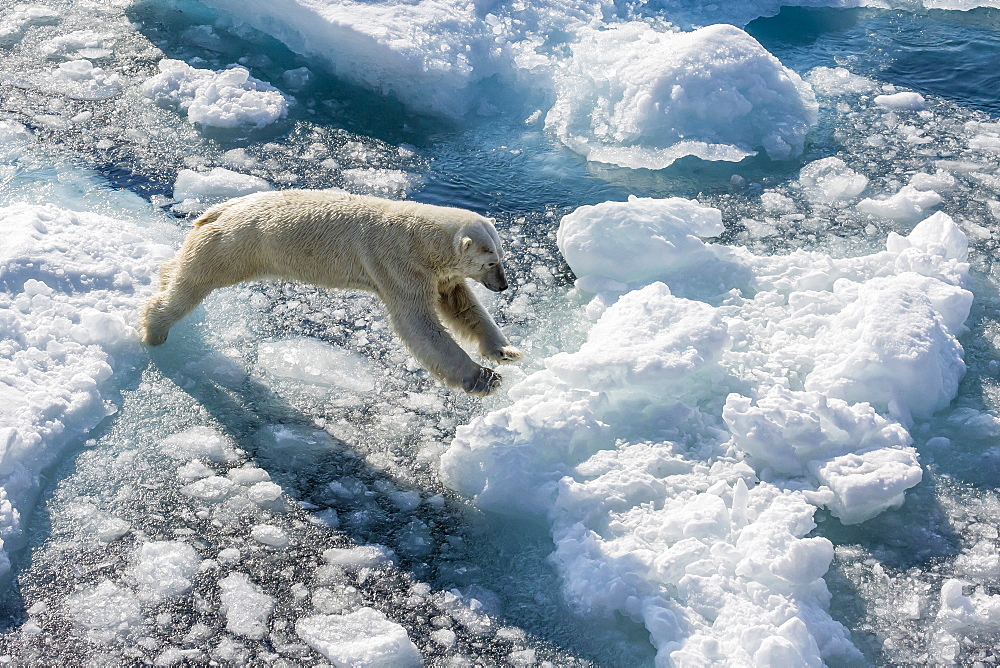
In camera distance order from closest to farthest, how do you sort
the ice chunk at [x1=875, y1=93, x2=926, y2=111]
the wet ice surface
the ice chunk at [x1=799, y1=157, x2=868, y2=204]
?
the wet ice surface < the ice chunk at [x1=799, y1=157, x2=868, y2=204] < the ice chunk at [x1=875, y1=93, x2=926, y2=111]

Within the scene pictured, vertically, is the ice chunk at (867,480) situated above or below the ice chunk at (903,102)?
below

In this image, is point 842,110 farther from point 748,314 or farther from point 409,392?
point 409,392

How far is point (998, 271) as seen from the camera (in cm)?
527

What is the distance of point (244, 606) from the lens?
10.8ft

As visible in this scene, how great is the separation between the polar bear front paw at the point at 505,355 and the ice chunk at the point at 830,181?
2906 millimetres

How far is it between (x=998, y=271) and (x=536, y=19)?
4232mm

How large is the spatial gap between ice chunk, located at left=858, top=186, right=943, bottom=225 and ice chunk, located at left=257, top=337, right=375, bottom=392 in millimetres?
3501

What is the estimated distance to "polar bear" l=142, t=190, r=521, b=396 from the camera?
393 centimetres

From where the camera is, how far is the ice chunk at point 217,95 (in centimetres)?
655

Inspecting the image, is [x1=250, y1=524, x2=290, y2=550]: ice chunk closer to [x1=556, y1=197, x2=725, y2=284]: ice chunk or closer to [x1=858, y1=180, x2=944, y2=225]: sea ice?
[x1=556, y1=197, x2=725, y2=284]: ice chunk

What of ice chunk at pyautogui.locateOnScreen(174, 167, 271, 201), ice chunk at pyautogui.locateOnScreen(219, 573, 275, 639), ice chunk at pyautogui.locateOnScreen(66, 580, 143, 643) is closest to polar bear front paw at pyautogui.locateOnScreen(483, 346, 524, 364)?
ice chunk at pyautogui.locateOnScreen(219, 573, 275, 639)

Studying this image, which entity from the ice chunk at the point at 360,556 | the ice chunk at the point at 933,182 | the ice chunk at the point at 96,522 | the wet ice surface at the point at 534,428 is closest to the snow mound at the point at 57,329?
the wet ice surface at the point at 534,428

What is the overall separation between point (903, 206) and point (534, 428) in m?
3.31

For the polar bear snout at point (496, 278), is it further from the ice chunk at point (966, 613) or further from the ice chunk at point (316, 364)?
the ice chunk at point (966, 613)
